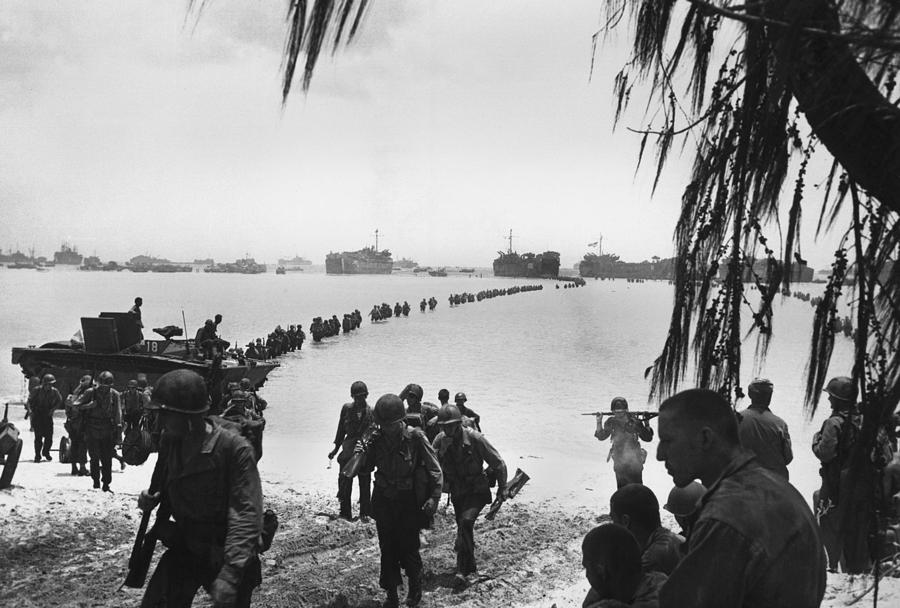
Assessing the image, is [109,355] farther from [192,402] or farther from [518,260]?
[518,260]

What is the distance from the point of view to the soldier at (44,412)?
10.0 m

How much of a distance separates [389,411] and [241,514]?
2.29m

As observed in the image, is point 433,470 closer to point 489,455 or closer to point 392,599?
point 489,455

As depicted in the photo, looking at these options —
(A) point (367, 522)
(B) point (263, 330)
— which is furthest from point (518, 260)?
(A) point (367, 522)

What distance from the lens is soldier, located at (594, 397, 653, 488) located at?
26.0 ft

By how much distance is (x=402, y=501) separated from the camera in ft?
17.4

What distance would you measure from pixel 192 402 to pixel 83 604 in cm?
307

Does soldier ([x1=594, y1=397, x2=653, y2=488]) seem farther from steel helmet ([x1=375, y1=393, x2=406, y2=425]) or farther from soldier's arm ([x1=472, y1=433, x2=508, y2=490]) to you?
steel helmet ([x1=375, y1=393, x2=406, y2=425])

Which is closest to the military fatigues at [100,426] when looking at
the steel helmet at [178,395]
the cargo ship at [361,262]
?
the steel helmet at [178,395]

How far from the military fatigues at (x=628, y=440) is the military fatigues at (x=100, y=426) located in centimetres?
655

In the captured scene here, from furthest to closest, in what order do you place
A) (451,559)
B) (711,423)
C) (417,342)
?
(417,342)
(451,559)
(711,423)

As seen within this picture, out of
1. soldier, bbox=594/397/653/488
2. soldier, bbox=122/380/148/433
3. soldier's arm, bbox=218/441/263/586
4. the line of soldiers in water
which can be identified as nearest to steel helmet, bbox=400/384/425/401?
soldier, bbox=594/397/653/488

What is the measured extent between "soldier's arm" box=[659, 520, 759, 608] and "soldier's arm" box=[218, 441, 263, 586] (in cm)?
213

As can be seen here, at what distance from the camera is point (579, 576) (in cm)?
601
